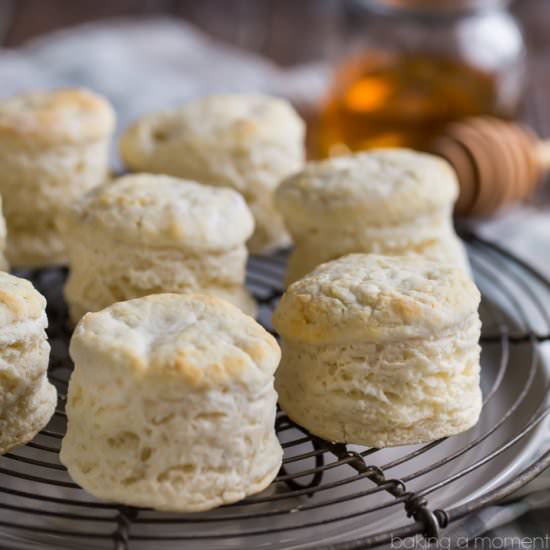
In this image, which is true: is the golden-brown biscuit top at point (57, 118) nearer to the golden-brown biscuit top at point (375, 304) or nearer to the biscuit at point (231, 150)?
the biscuit at point (231, 150)

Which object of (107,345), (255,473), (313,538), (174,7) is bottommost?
(174,7)

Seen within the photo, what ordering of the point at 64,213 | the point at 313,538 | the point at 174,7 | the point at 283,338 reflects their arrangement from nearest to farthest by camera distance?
1. the point at 313,538
2. the point at 283,338
3. the point at 64,213
4. the point at 174,7

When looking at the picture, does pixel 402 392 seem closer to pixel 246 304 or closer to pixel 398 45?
pixel 246 304

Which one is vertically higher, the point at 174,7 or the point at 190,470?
the point at 190,470

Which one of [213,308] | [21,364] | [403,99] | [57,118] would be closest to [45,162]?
[57,118]

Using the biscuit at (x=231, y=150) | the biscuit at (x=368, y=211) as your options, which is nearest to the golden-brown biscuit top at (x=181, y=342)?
the biscuit at (x=368, y=211)

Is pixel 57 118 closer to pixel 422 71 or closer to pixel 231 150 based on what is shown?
pixel 231 150

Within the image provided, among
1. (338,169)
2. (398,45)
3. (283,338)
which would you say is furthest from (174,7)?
(283,338)

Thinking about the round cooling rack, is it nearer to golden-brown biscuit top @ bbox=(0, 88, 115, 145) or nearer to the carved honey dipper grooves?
golden-brown biscuit top @ bbox=(0, 88, 115, 145)

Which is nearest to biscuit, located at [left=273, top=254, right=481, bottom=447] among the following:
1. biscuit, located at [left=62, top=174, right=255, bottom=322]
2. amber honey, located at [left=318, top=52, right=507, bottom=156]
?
biscuit, located at [left=62, top=174, right=255, bottom=322]
